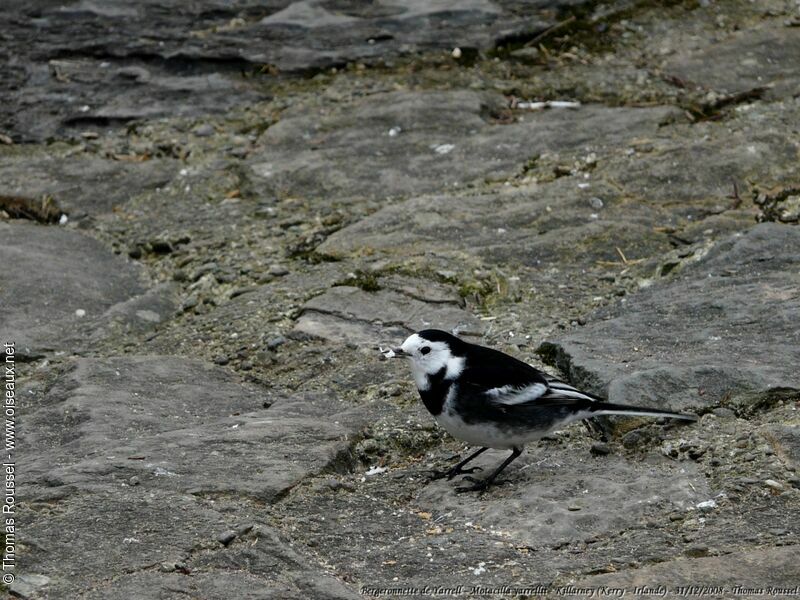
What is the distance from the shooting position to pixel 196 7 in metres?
7.17

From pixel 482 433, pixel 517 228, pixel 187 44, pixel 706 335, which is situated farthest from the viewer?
pixel 187 44

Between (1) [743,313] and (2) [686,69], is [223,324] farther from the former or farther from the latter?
(2) [686,69]

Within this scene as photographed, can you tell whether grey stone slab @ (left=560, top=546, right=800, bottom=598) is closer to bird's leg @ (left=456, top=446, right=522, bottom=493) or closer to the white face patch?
bird's leg @ (left=456, top=446, right=522, bottom=493)

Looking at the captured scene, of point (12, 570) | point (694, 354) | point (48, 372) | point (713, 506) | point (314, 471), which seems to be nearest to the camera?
point (12, 570)

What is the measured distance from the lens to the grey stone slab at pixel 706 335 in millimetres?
3838

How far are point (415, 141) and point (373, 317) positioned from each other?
159cm

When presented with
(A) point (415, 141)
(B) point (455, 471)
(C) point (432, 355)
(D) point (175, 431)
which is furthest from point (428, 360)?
(A) point (415, 141)

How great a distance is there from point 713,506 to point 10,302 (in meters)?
→ 2.91

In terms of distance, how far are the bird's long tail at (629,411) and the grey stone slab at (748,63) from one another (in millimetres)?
2801

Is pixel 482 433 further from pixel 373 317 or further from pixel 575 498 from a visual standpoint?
pixel 373 317

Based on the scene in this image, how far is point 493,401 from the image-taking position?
380 centimetres

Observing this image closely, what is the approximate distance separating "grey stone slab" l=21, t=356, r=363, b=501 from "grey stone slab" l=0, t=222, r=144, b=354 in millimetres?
407

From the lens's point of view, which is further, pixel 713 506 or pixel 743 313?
pixel 743 313

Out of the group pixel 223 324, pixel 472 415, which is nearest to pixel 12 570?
pixel 472 415
